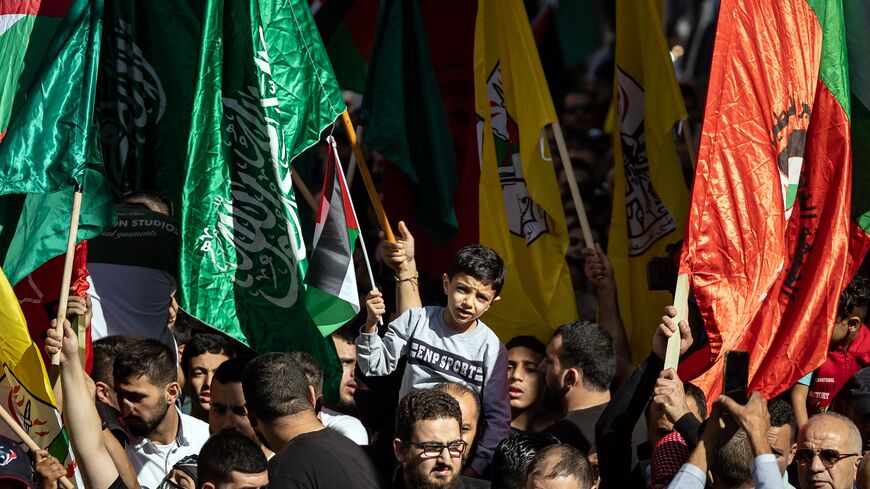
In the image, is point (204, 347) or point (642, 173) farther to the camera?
point (642, 173)

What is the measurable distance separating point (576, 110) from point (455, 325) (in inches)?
170

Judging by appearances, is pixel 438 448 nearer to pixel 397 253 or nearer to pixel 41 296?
pixel 397 253

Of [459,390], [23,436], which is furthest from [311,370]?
[23,436]

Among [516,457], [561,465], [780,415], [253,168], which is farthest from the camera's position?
[253,168]

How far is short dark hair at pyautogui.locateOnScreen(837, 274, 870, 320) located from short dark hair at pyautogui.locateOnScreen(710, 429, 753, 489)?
2.16 metres

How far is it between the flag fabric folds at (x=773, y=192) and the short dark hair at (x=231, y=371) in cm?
229

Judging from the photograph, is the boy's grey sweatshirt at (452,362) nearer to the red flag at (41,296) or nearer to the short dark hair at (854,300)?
the red flag at (41,296)

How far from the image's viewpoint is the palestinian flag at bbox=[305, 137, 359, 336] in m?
7.30

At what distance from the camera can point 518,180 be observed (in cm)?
850

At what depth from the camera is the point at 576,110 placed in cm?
1112

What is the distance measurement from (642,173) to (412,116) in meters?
1.43

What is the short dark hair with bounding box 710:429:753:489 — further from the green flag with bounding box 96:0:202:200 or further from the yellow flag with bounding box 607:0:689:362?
the green flag with bounding box 96:0:202:200

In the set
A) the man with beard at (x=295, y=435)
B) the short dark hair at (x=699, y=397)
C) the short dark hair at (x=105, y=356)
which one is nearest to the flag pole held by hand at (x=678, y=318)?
the short dark hair at (x=699, y=397)

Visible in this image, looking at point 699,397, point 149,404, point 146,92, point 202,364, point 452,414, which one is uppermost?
point 146,92
